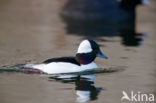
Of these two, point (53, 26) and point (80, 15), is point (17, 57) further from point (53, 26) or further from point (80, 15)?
point (80, 15)

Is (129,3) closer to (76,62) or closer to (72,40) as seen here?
(72,40)

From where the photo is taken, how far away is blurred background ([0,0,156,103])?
7681 mm

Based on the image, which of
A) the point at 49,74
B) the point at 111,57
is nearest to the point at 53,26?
the point at 111,57

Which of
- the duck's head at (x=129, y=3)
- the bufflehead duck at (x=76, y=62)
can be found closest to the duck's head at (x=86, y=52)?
the bufflehead duck at (x=76, y=62)

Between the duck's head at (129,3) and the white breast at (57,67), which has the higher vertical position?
the duck's head at (129,3)

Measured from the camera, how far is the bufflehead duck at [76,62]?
8.58m

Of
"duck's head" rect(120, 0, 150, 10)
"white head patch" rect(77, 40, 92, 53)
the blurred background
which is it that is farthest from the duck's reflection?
"duck's head" rect(120, 0, 150, 10)

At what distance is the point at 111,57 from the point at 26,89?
3.11 m

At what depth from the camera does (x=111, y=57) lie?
10320mm

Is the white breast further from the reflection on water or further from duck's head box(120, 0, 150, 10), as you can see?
duck's head box(120, 0, 150, 10)

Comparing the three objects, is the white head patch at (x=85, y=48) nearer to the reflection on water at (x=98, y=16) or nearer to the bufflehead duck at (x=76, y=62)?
the bufflehead duck at (x=76, y=62)

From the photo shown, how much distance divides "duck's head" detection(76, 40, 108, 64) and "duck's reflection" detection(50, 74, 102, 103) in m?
0.35

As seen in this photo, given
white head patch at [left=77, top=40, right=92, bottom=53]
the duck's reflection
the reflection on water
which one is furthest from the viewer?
the reflection on water

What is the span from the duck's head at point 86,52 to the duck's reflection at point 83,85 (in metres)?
0.35
